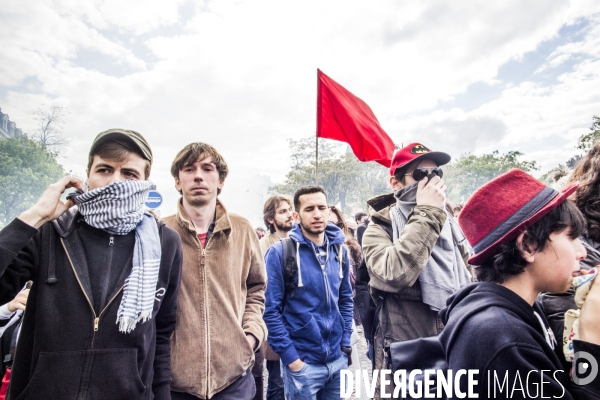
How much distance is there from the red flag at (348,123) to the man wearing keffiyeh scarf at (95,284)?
3.18 meters

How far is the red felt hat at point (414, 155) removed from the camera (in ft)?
8.52

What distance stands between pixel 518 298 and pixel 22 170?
49.3 meters

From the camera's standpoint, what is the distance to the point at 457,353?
117 centimetres

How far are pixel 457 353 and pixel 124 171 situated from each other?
70.8 inches

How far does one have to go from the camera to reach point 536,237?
129cm

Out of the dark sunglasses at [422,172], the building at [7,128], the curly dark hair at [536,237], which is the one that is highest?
the building at [7,128]

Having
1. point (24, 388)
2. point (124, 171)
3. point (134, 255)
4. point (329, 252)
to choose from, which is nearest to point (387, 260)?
point (329, 252)

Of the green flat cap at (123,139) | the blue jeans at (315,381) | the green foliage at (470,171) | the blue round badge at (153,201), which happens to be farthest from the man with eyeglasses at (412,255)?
the green foliage at (470,171)

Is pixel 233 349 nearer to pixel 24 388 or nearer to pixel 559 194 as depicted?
pixel 24 388

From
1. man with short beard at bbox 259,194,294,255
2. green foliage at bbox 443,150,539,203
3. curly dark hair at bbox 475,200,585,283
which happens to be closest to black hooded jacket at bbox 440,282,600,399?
curly dark hair at bbox 475,200,585,283

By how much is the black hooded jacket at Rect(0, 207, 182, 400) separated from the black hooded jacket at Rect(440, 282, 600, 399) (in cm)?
137

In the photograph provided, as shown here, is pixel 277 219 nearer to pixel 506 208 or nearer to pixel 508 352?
pixel 506 208

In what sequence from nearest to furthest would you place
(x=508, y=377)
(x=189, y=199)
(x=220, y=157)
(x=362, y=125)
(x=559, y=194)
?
(x=508, y=377) < (x=559, y=194) < (x=189, y=199) < (x=220, y=157) < (x=362, y=125)

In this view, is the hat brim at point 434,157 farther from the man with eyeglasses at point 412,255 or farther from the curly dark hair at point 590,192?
the curly dark hair at point 590,192
